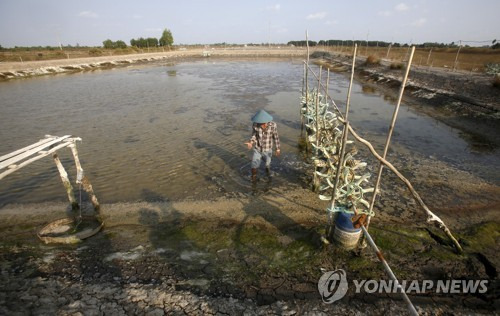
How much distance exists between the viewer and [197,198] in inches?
260

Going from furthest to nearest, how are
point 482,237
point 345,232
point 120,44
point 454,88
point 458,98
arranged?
1. point 120,44
2. point 454,88
3. point 458,98
4. point 482,237
5. point 345,232

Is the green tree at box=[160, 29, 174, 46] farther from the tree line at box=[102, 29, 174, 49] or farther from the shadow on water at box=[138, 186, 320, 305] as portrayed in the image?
the shadow on water at box=[138, 186, 320, 305]

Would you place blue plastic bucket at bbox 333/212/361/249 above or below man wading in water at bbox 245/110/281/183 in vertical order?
below

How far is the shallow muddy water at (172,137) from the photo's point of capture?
735 centimetres

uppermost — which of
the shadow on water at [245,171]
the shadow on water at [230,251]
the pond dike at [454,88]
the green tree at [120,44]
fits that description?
the green tree at [120,44]

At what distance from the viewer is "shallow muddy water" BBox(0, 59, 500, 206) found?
24.1ft

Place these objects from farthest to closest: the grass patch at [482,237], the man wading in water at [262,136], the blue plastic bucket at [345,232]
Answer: the man wading in water at [262,136]
the grass patch at [482,237]
the blue plastic bucket at [345,232]

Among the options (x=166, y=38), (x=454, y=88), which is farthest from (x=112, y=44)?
(x=454, y=88)

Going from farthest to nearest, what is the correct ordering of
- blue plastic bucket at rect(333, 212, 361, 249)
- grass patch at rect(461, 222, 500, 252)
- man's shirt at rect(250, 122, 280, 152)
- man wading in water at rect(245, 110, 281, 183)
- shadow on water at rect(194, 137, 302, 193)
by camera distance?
shadow on water at rect(194, 137, 302, 193), man's shirt at rect(250, 122, 280, 152), man wading in water at rect(245, 110, 281, 183), grass patch at rect(461, 222, 500, 252), blue plastic bucket at rect(333, 212, 361, 249)

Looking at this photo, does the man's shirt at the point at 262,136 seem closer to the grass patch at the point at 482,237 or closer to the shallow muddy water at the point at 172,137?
the shallow muddy water at the point at 172,137

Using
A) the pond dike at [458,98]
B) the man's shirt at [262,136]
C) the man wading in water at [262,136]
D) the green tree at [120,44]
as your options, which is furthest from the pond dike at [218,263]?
the green tree at [120,44]

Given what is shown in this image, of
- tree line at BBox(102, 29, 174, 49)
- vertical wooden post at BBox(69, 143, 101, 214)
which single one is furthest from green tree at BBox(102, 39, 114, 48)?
vertical wooden post at BBox(69, 143, 101, 214)

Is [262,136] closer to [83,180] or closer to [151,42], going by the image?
[83,180]

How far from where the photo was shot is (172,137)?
11109 mm
